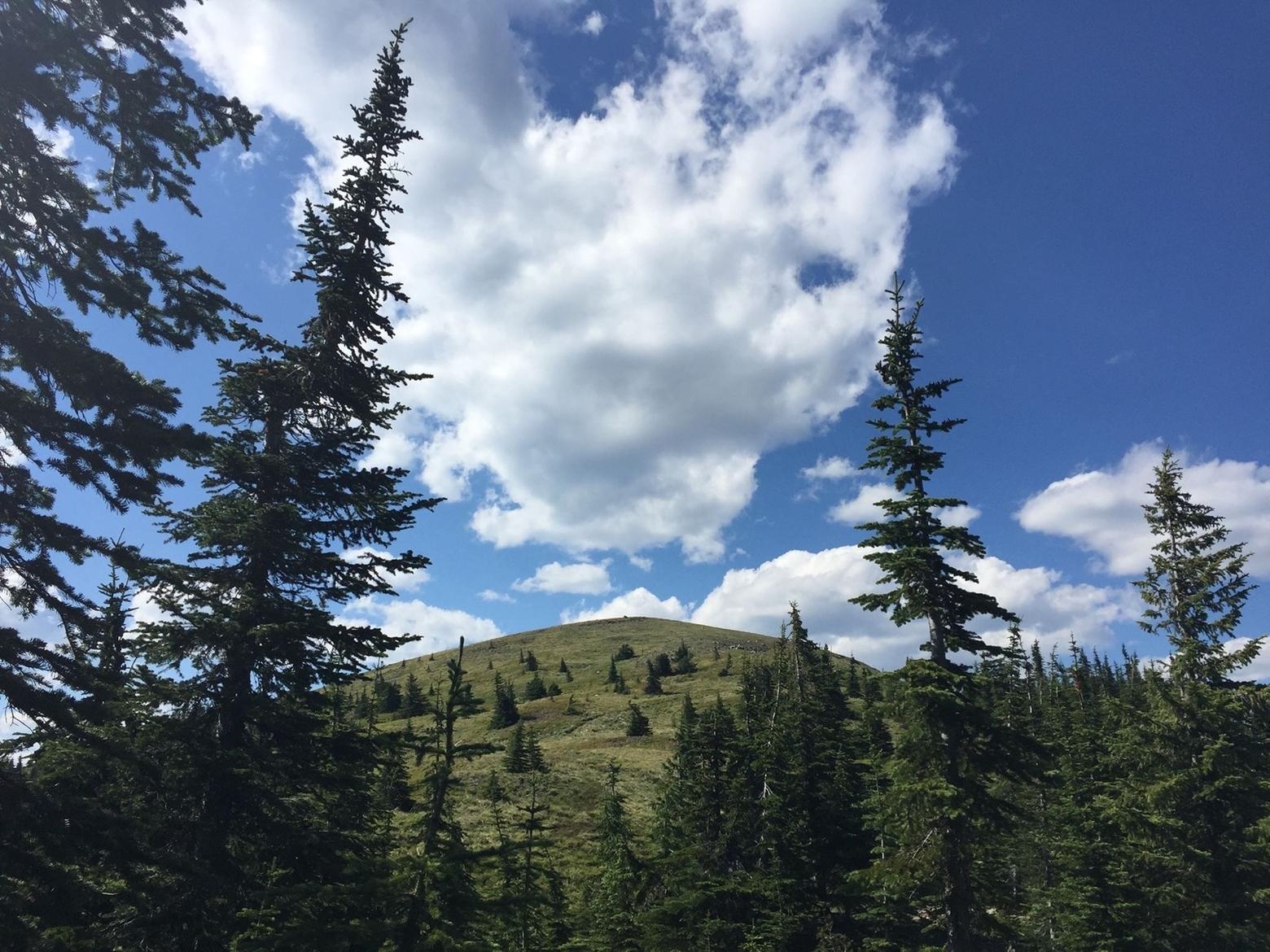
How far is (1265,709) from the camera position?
23906 millimetres

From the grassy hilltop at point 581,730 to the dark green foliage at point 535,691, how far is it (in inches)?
94.0

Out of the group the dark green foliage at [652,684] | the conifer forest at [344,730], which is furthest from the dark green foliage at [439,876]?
the dark green foliage at [652,684]

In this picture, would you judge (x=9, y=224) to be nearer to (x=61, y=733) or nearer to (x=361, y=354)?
(x=61, y=733)

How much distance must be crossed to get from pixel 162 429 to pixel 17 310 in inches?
73.5

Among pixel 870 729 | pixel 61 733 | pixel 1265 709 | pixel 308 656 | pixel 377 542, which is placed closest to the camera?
pixel 61 733

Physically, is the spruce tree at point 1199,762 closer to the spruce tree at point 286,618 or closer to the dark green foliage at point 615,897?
the dark green foliage at point 615,897

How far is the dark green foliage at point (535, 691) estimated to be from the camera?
125 meters

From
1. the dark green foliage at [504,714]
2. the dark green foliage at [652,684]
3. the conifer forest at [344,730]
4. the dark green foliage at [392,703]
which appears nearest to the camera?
the conifer forest at [344,730]

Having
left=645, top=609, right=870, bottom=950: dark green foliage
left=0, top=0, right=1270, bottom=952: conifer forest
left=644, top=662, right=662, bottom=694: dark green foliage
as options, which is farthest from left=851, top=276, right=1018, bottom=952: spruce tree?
left=644, top=662, right=662, bottom=694: dark green foliage

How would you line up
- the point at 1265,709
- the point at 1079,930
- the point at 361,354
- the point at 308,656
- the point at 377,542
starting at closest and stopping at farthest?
1. the point at 308,656
2. the point at 377,542
3. the point at 361,354
4. the point at 1265,709
5. the point at 1079,930

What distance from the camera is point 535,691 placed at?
125438mm

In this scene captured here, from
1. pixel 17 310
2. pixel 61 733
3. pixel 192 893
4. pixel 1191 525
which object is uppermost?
pixel 1191 525

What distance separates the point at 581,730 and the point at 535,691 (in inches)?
1313

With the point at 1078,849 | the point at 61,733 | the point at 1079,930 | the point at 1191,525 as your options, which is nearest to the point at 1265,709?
the point at 1191,525
